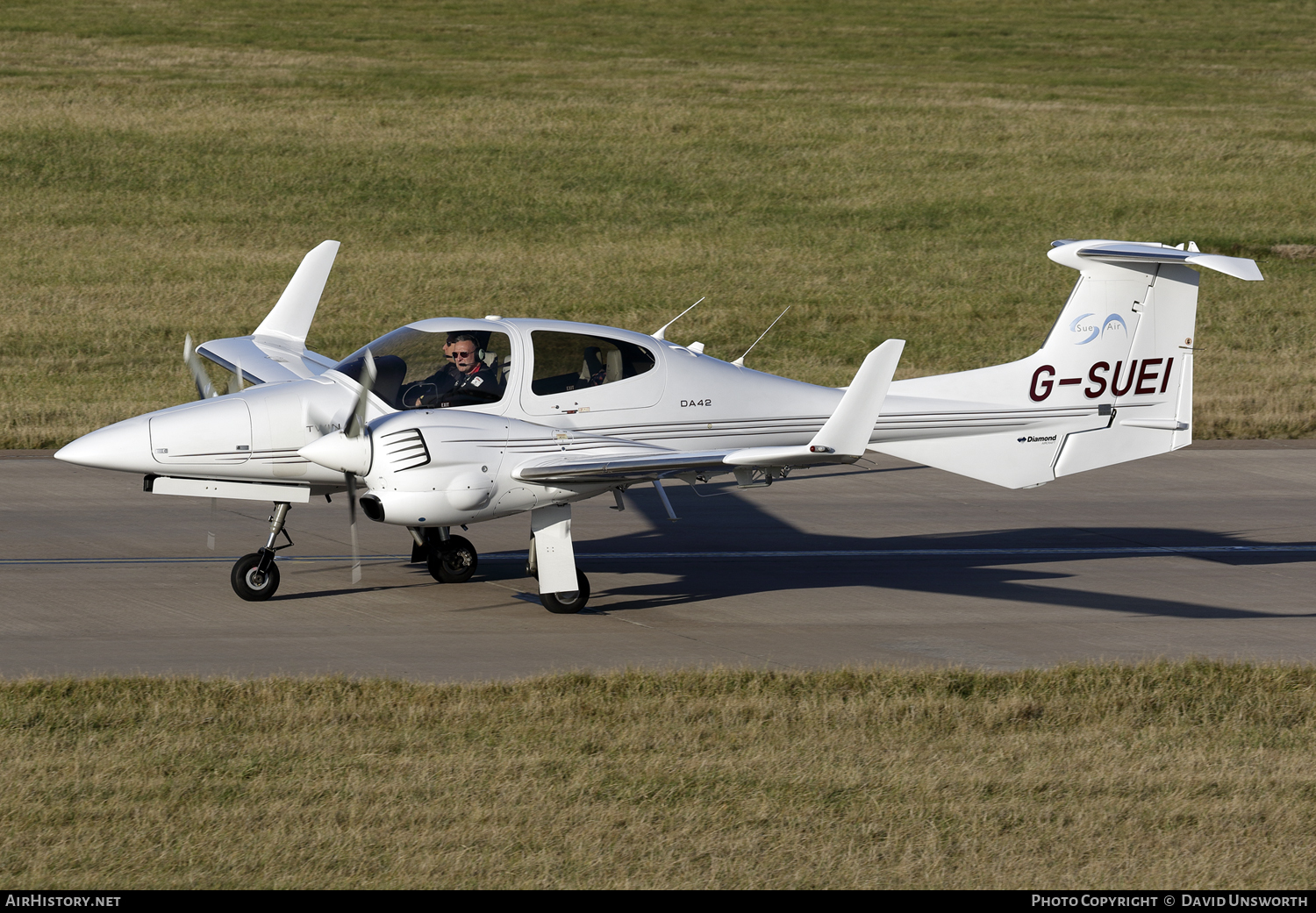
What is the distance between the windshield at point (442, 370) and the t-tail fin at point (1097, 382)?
4060 mm

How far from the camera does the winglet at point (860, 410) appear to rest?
11.3m

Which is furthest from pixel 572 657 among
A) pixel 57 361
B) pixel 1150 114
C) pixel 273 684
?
pixel 1150 114

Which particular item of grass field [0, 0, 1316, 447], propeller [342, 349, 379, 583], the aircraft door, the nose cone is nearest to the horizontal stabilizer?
the aircraft door

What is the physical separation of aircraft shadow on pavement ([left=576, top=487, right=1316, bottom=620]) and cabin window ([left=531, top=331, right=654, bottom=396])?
1980mm

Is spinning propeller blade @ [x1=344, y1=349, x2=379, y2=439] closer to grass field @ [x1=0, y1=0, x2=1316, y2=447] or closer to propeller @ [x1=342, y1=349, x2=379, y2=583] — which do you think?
propeller @ [x1=342, y1=349, x2=379, y2=583]

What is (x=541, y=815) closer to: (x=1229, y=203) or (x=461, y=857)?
(x=461, y=857)

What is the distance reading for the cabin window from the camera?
12.9 metres

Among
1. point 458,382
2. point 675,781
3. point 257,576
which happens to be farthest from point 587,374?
point 675,781

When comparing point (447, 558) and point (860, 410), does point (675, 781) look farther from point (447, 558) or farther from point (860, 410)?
point (447, 558)

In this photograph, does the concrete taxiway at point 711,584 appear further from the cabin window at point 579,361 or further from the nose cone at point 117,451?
the cabin window at point 579,361

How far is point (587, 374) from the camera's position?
43.1ft

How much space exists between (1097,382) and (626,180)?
29660 millimetres

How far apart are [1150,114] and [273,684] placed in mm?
46201

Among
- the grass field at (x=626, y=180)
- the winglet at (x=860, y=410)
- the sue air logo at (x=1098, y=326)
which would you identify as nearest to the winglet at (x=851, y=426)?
the winglet at (x=860, y=410)
